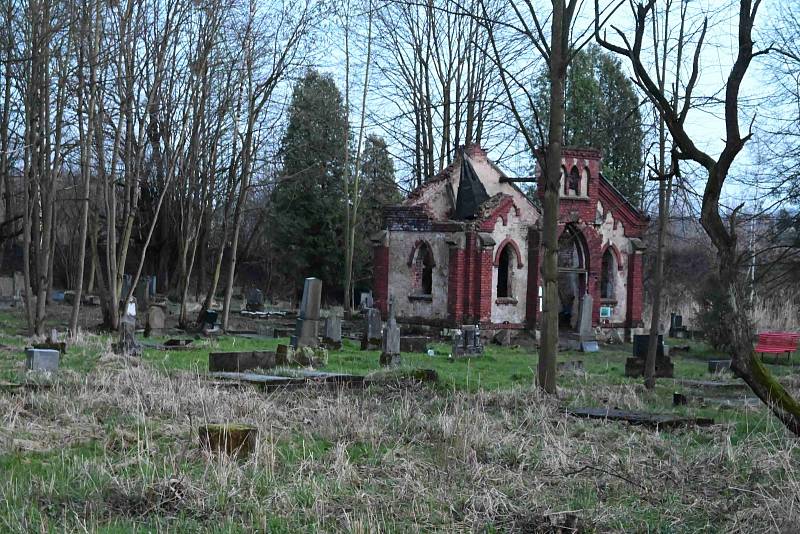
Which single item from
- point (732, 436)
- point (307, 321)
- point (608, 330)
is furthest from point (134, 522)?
point (608, 330)

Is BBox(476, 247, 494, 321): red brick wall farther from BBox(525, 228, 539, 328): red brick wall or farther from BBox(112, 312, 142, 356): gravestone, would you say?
BBox(112, 312, 142, 356): gravestone

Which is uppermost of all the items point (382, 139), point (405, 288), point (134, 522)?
point (382, 139)

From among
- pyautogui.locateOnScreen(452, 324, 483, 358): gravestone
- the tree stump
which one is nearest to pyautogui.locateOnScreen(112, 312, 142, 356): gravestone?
pyautogui.locateOnScreen(452, 324, 483, 358): gravestone

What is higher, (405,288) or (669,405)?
(405,288)

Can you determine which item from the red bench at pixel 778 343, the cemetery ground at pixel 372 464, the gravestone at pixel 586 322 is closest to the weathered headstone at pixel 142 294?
the gravestone at pixel 586 322

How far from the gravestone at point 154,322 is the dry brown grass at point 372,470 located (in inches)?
542

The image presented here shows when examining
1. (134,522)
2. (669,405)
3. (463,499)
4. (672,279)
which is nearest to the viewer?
(134,522)

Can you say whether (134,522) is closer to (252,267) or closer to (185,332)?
(185,332)

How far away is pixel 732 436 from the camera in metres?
9.95

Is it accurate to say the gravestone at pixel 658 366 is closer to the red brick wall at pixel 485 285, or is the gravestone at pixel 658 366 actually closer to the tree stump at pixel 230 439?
the red brick wall at pixel 485 285

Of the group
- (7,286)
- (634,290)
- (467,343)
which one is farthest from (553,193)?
(7,286)

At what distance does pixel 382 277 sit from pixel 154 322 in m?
9.45

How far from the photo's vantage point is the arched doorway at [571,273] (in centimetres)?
3322

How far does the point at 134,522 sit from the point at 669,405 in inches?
364
